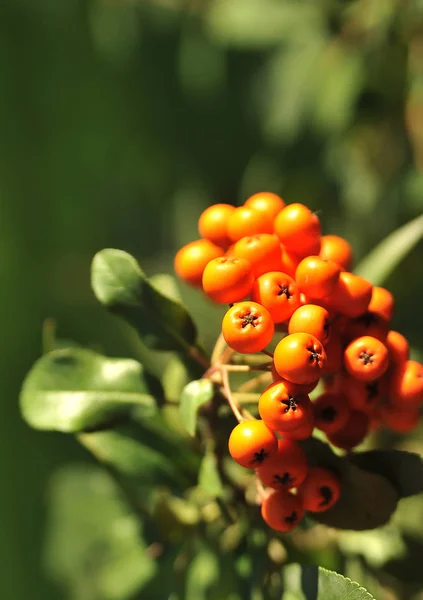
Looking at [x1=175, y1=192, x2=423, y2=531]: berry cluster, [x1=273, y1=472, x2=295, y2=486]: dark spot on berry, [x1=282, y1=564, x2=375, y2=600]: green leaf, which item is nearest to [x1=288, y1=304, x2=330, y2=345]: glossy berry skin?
[x1=175, y1=192, x2=423, y2=531]: berry cluster

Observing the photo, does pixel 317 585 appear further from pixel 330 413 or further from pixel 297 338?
pixel 297 338

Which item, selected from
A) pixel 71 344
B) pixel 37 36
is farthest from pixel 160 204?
pixel 71 344

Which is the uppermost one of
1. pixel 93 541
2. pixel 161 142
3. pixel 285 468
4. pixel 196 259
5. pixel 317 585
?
pixel 161 142

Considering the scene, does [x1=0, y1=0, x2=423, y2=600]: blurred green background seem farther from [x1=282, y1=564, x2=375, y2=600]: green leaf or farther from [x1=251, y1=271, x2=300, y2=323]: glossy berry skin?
[x1=282, y1=564, x2=375, y2=600]: green leaf

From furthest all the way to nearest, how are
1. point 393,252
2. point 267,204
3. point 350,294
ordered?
point 393,252, point 267,204, point 350,294

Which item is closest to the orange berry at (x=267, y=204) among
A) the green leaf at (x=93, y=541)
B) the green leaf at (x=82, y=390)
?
the green leaf at (x=82, y=390)

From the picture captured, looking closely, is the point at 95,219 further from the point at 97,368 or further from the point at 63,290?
the point at 97,368

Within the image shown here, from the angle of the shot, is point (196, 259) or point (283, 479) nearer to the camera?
point (283, 479)

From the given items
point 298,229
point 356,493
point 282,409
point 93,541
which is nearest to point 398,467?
point 356,493
